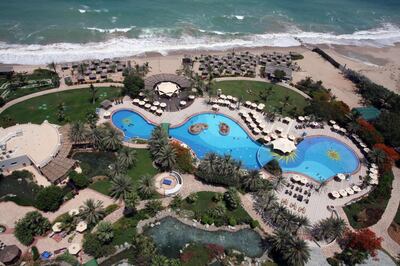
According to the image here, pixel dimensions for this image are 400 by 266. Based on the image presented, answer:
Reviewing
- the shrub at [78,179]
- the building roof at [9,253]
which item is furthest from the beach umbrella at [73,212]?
the building roof at [9,253]

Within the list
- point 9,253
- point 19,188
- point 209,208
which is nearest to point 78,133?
point 19,188

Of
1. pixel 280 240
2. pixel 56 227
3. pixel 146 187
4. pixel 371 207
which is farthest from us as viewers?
pixel 371 207

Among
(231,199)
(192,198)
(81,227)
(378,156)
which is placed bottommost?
(81,227)

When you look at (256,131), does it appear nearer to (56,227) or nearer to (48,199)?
(48,199)

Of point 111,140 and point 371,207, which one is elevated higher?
point 111,140

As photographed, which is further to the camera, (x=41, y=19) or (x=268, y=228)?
(x=41, y=19)

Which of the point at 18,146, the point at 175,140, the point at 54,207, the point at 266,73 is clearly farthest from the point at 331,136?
the point at 18,146

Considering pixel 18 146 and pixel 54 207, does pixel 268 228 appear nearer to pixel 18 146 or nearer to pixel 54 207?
pixel 54 207
